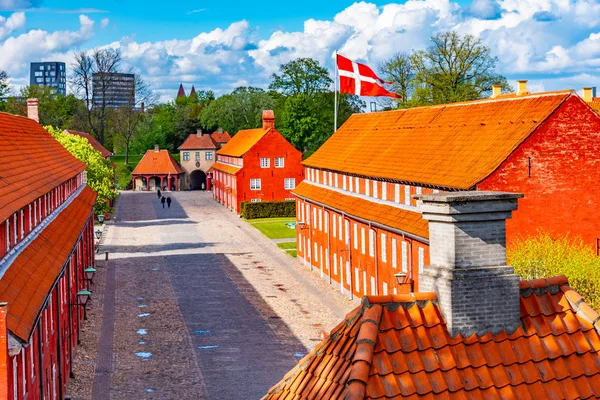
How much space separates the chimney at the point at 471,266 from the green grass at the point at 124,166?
83.6 m

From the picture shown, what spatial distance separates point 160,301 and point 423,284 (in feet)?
94.3

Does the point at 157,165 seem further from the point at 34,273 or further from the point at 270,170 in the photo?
the point at 34,273

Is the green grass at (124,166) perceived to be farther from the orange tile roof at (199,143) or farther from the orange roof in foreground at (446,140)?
the orange roof in foreground at (446,140)

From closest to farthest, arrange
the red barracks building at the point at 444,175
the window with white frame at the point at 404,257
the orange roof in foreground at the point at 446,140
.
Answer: the red barracks building at the point at 444,175 < the orange roof in foreground at the point at 446,140 < the window with white frame at the point at 404,257

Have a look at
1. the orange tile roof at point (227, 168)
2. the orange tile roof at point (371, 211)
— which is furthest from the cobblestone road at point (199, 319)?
the orange tile roof at point (227, 168)

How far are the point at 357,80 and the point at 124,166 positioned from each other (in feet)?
206

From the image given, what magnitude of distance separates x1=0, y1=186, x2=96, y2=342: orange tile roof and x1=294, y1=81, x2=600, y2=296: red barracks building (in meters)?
11.0

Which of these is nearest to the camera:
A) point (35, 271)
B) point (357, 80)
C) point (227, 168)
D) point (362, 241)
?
point (35, 271)

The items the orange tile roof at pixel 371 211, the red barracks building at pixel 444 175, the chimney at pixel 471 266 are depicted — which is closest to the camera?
the chimney at pixel 471 266

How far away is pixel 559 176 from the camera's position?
2902 cm

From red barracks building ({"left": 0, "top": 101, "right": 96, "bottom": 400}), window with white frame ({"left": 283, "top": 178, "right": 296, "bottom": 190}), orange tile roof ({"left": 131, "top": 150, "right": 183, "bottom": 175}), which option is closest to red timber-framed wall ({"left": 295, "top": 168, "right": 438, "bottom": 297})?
red barracks building ({"left": 0, "top": 101, "right": 96, "bottom": 400})

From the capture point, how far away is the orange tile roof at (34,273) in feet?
52.1

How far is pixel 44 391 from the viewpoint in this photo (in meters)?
20.7

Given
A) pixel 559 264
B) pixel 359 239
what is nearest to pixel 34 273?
pixel 559 264
